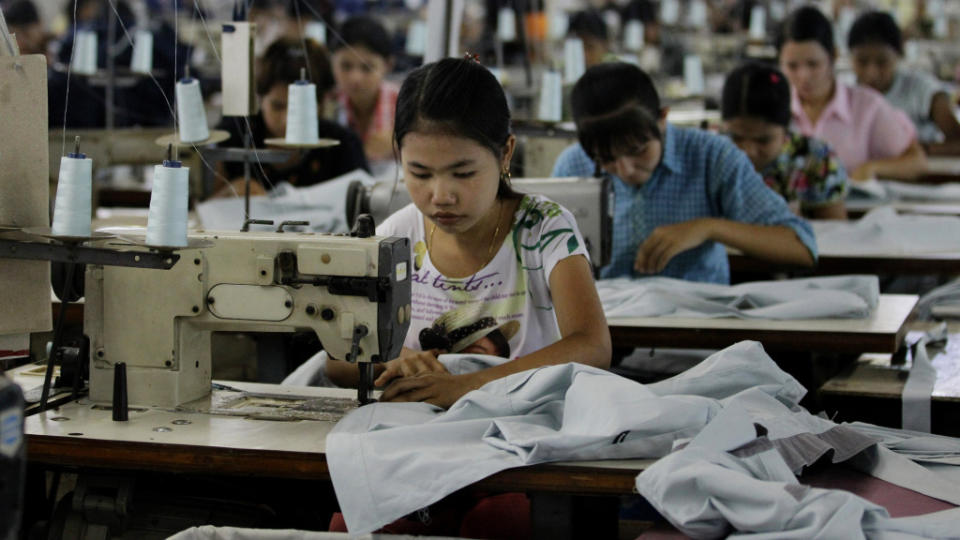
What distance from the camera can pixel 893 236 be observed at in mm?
3744

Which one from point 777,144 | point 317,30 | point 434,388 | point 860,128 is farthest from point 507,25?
point 434,388

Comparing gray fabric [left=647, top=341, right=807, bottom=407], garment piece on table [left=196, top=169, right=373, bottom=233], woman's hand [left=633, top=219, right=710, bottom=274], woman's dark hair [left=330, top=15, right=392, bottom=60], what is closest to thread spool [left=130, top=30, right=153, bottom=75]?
woman's dark hair [left=330, top=15, right=392, bottom=60]

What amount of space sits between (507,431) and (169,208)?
58 cm

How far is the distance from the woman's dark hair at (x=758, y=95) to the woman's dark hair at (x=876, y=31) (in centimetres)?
258

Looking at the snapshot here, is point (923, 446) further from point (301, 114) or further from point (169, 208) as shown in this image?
point (301, 114)

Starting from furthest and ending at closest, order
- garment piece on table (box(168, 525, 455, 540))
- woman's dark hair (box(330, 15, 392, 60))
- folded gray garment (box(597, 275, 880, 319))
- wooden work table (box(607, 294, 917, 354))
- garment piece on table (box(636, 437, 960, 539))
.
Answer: woman's dark hair (box(330, 15, 392, 60))
folded gray garment (box(597, 275, 880, 319))
wooden work table (box(607, 294, 917, 354))
garment piece on table (box(168, 525, 455, 540))
garment piece on table (box(636, 437, 960, 539))

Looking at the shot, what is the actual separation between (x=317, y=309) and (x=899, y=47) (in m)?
5.30

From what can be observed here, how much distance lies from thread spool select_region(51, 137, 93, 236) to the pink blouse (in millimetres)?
4056

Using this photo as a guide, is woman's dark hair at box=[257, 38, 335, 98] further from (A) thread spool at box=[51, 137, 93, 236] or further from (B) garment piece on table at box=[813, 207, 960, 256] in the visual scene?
(A) thread spool at box=[51, 137, 93, 236]

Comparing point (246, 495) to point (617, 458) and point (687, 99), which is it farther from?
point (687, 99)

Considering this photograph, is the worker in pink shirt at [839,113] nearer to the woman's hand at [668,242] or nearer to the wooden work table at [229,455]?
the woman's hand at [668,242]

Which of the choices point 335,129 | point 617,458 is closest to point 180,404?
point 617,458

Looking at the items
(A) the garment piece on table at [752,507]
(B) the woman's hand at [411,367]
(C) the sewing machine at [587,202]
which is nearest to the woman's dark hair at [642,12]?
(C) the sewing machine at [587,202]

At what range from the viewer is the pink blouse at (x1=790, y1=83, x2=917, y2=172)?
5.40 m
